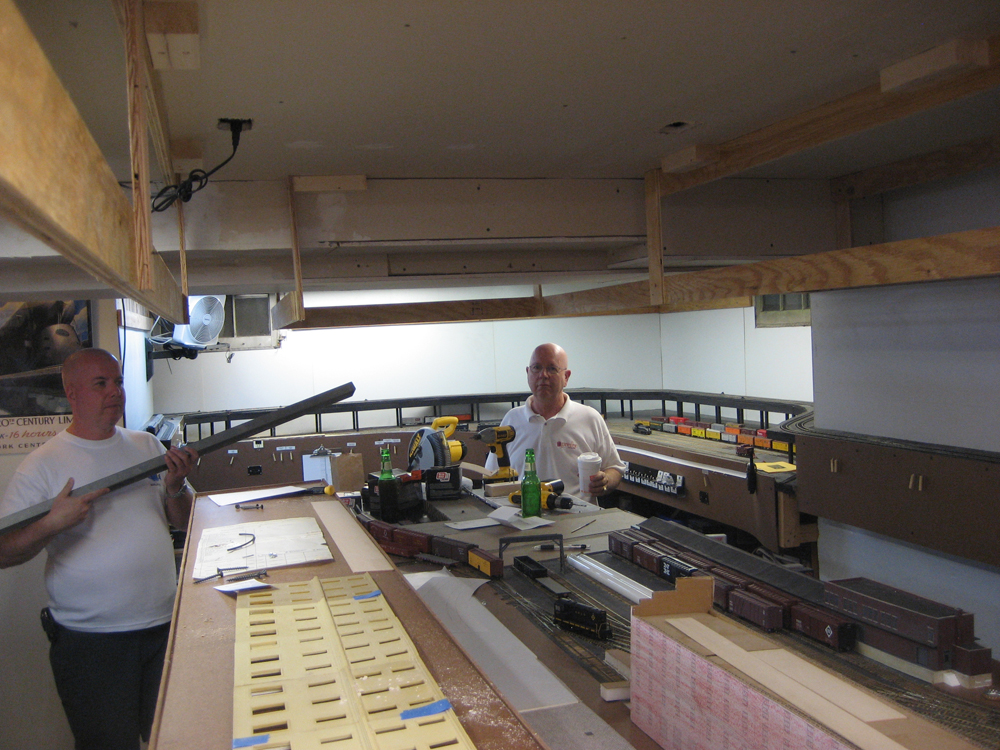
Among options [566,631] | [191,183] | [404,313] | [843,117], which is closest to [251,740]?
[566,631]

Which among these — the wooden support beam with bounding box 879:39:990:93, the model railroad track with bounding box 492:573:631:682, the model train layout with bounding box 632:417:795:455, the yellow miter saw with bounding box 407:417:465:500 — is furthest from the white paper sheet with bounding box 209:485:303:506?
the model train layout with bounding box 632:417:795:455

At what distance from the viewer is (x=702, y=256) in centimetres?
299

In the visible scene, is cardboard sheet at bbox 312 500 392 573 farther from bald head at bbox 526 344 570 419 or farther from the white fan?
the white fan

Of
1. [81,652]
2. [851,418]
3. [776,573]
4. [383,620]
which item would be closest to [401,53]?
[383,620]

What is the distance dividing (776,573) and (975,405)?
1.47 meters

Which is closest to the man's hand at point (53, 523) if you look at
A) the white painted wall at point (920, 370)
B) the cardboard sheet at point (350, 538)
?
the cardboard sheet at point (350, 538)

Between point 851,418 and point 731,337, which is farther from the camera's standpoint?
point 731,337

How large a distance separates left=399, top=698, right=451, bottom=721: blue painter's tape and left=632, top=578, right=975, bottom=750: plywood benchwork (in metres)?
0.43

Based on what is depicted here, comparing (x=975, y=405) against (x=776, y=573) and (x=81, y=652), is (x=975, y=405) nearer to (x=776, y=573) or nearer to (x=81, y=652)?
(x=776, y=573)

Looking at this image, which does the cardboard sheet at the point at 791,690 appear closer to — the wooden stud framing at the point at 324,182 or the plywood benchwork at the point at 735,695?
the plywood benchwork at the point at 735,695

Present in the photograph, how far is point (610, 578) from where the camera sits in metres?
1.96

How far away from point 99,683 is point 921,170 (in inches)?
136

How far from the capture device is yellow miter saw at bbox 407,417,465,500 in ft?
10.3

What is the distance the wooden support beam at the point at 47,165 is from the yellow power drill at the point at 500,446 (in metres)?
2.39
